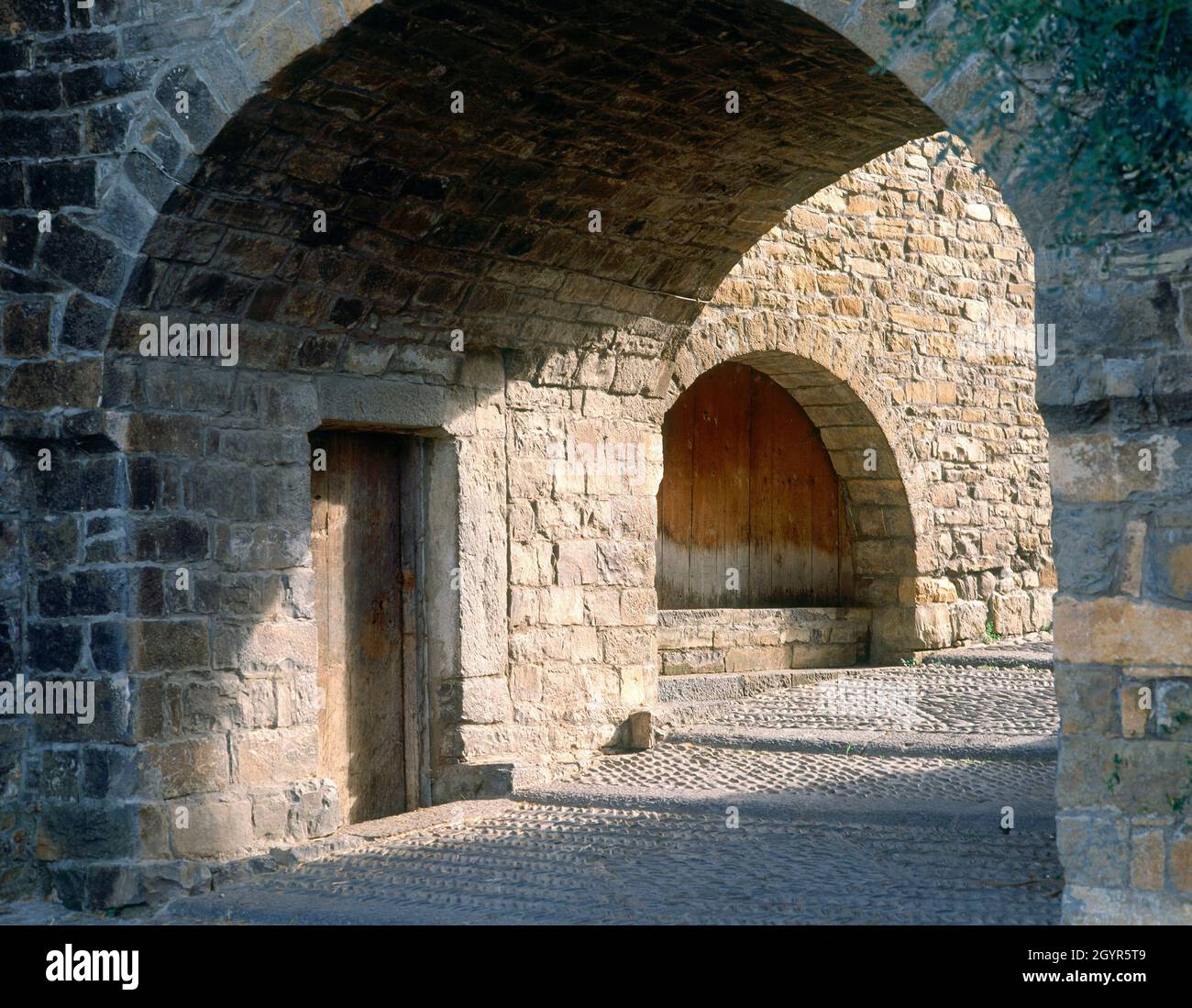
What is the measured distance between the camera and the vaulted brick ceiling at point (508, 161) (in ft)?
16.1

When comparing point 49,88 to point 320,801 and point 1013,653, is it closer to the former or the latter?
point 320,801

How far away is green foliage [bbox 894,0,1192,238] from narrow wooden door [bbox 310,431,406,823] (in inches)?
139

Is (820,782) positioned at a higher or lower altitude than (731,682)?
lower

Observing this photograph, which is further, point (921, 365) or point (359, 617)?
point (921, 365)

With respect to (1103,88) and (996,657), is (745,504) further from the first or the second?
(1103,88)

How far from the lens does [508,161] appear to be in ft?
18.9

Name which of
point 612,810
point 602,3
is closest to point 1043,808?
point 612,810

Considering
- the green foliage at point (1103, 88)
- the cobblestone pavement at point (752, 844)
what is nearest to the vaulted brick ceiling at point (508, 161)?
the green foliage at point (1103, 88)

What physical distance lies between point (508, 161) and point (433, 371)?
118 centimetres

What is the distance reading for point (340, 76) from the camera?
4914 mm

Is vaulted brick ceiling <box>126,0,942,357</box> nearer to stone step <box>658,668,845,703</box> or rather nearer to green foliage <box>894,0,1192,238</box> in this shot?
green foliage <box>894,0,1192,238</box>

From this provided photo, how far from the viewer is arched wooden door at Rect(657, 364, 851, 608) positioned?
9.08m

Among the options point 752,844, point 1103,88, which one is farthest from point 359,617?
point 1103,88

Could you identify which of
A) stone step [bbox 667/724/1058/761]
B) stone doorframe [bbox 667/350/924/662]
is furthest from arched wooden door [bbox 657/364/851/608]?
stone step [bbox 667/724/1058/761]
